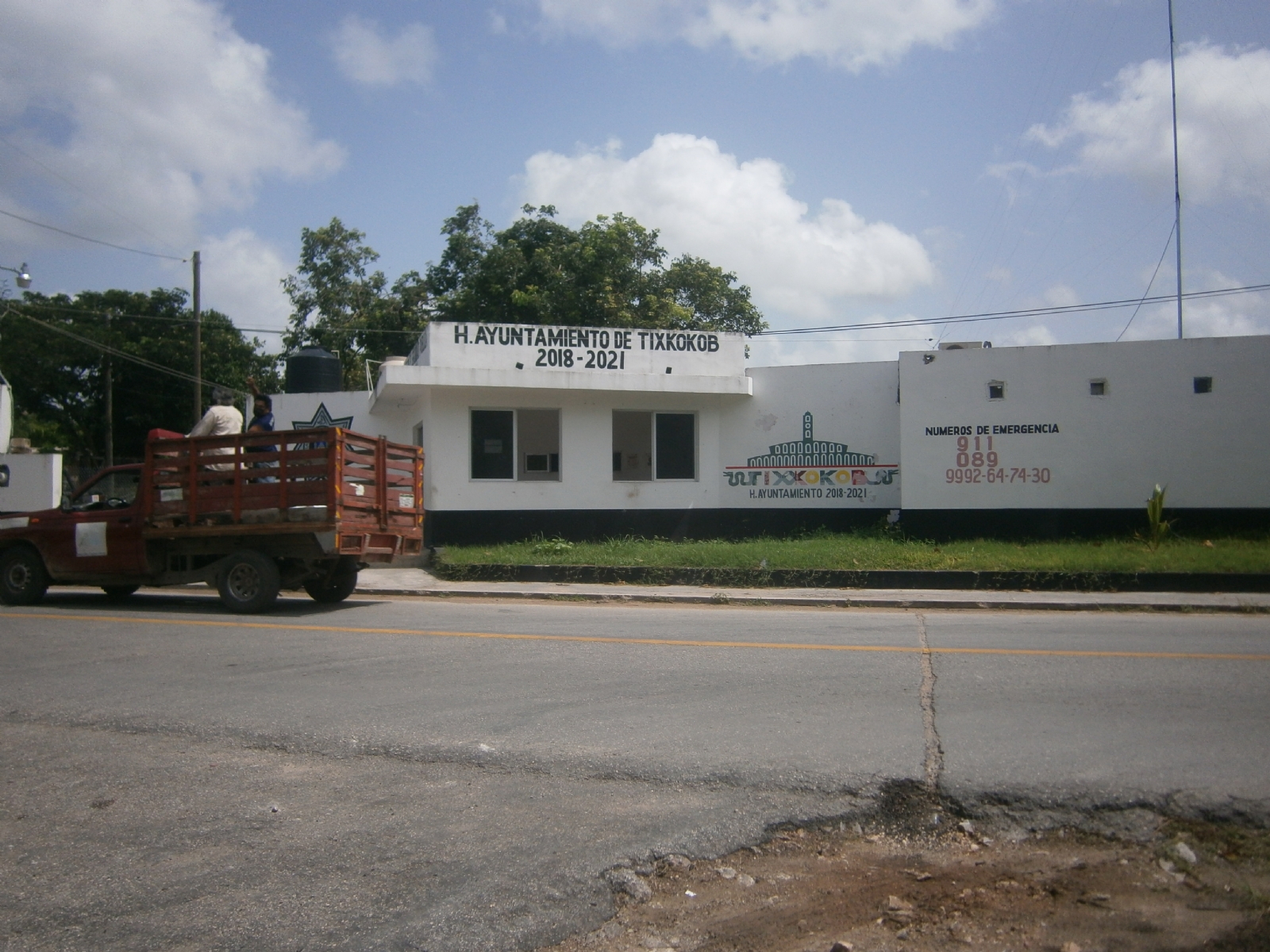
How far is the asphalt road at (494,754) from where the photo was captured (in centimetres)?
418

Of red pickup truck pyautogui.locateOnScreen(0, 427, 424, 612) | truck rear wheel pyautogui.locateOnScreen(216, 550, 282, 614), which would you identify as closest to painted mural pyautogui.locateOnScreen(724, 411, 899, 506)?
red pickup truck pyautogui.locateOnScreen(0, 427, 424, 612)

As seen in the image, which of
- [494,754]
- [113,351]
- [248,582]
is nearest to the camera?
[494,754]

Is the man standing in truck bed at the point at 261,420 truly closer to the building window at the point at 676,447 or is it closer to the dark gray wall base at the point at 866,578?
the dark gray wall base at the point at 866,578

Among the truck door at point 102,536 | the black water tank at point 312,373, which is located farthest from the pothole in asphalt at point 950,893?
the black water tank at point 312,373

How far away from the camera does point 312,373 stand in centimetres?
2470

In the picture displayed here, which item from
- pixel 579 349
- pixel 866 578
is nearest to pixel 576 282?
pixel 579 349

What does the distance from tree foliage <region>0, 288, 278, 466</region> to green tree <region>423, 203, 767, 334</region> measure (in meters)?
12.8

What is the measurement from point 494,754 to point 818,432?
1455 centimetres

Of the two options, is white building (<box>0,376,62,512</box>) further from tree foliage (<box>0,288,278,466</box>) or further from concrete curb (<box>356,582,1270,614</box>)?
tree foliage (<box>0,288,278,466</box>)

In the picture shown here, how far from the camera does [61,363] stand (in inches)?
1693

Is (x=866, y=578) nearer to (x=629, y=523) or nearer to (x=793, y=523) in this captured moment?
(x=793, y=523)

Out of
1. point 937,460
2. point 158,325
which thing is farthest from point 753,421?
point 158,325

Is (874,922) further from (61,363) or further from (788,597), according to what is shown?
(61,363)

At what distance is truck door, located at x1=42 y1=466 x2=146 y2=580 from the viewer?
40.1 ft
